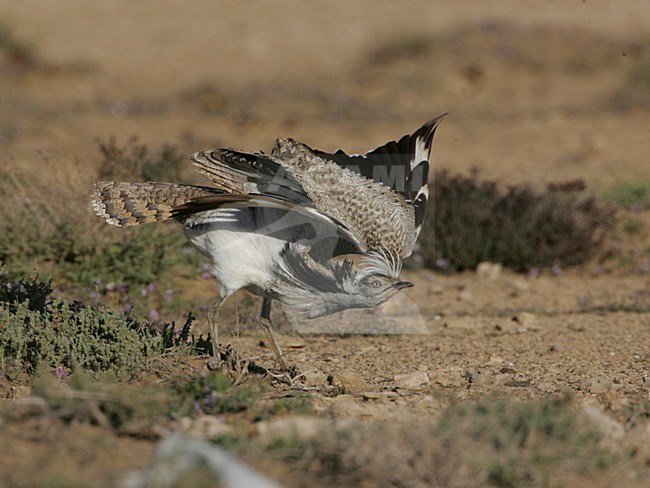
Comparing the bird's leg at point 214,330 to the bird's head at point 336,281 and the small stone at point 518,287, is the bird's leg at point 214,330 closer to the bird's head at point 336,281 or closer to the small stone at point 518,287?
the bird's head at point 336,281

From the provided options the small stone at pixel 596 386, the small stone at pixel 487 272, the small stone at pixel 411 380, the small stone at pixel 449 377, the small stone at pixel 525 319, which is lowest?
the small stone at pixel 596 386

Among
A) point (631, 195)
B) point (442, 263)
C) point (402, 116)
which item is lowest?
point (442, 263)

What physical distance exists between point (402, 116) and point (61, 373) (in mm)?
11006

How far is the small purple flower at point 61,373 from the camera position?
17.1ft

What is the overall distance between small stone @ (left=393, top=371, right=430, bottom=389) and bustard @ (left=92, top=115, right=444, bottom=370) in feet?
1.51

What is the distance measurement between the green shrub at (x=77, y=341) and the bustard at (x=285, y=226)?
0.41m

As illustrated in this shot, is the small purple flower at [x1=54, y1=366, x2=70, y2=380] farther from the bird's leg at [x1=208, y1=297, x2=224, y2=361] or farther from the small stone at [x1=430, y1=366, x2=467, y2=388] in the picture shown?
the small stone at [x1=430, y1=366, x2=467, y2=388]

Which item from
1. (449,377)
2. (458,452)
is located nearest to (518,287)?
(449,377)

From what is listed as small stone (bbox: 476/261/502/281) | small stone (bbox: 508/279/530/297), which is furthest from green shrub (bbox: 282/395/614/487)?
small stone (bbox: 476/261/502/281)

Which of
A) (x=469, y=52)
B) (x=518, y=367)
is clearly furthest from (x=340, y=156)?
(x=469, y=52)

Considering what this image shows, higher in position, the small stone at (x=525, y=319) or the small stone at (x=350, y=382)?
the small stone at (x=525, y=319)

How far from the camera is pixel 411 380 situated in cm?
531

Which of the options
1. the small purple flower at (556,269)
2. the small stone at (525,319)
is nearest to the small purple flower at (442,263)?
the small purple flower at (556,269)

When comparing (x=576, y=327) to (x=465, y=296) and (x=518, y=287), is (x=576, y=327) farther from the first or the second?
(x=518, y=287)
